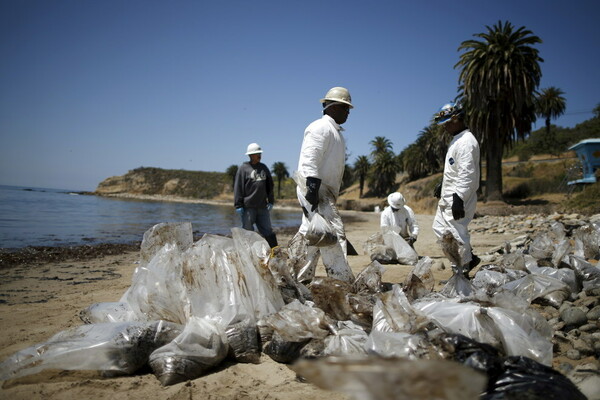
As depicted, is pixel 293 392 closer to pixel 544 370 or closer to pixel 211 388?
pixel 211 388

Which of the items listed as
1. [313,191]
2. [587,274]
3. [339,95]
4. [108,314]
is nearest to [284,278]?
[313,191]

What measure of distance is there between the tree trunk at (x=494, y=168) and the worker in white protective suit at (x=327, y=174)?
68.4ft

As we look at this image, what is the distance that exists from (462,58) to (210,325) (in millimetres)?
27004

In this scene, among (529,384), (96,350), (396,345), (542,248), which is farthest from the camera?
(542,248)

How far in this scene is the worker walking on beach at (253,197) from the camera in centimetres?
569

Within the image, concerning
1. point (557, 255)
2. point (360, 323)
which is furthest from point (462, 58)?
point (360, 323)

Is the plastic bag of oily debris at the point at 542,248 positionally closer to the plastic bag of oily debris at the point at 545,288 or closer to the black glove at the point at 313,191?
the plastic bag of oily debris at the point at 545,288

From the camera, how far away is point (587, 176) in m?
14.5

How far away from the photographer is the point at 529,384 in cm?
132

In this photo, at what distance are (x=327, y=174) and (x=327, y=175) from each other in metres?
0.01

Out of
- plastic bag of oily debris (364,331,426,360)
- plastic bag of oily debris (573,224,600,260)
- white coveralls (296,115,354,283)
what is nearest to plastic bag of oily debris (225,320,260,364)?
plastic bag of oily debris (364,331,426,360)

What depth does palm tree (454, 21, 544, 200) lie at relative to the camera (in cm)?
2092

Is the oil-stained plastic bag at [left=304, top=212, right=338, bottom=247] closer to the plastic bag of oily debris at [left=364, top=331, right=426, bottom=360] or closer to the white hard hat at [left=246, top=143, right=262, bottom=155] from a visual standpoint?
the plastic bag of oily debris at [left=364, top=331, right=426, bottom=360]

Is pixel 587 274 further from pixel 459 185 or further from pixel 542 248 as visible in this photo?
pixel 459 185
